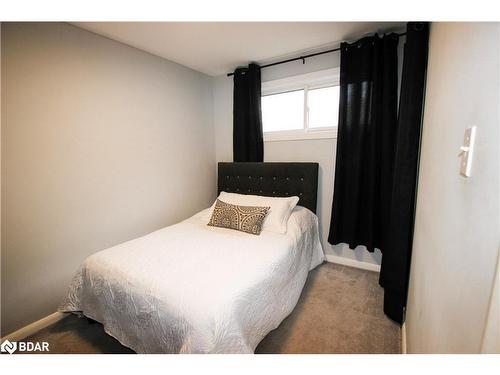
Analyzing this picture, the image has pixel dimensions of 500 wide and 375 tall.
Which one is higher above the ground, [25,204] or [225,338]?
[25,204]

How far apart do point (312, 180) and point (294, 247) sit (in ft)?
3.07

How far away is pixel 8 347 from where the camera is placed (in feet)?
5.26

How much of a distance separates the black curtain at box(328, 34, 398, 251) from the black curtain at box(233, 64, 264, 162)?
0.99 m

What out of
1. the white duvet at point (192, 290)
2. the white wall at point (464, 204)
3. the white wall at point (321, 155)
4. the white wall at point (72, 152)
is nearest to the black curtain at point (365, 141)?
the white wall at point (321, 155)

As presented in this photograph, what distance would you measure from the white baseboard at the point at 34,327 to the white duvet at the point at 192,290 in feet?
1.20

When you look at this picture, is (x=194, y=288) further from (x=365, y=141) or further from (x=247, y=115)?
(x=247, y=115)

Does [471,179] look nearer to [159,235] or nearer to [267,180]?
[159,235]

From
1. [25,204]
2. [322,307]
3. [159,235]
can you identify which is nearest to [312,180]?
[322,307]

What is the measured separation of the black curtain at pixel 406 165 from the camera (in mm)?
1491

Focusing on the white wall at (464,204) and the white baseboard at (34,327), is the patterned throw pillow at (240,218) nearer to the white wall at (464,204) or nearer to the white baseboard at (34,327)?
the white wall at (464,204)

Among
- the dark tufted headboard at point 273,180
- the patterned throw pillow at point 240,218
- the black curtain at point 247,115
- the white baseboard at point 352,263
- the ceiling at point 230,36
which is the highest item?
the ceiling at point 230,36

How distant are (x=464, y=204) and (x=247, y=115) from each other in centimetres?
260

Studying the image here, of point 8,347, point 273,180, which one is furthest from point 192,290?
point 273,180
